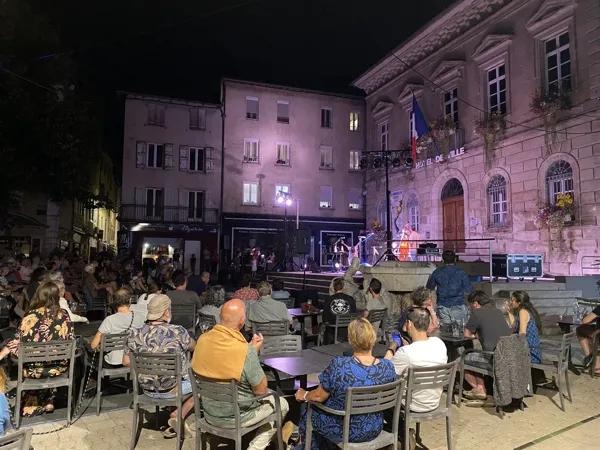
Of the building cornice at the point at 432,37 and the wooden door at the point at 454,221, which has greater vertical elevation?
the building cornice at the point at 432,37

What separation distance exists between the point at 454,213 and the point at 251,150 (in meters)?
13.0

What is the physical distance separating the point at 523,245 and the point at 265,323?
36.5 feet

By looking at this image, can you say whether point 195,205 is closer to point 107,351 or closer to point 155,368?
point 107,351

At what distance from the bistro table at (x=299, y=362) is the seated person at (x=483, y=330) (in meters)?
1.99

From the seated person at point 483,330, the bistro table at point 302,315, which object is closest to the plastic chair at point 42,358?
the bistro table at point 302,315

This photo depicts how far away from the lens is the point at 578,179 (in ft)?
41.0

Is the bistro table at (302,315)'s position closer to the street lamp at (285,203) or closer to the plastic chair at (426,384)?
the plastic chair at (426,384)

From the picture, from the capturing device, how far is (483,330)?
5.31 meters

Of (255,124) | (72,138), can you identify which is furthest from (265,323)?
(255,124)

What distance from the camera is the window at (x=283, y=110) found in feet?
86.6

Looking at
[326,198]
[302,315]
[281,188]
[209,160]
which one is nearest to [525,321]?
[302,315]

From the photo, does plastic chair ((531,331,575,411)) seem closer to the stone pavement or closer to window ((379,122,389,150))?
the stone pavement

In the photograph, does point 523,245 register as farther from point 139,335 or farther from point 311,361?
point 139,335

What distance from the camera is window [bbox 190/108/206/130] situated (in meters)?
25.8
